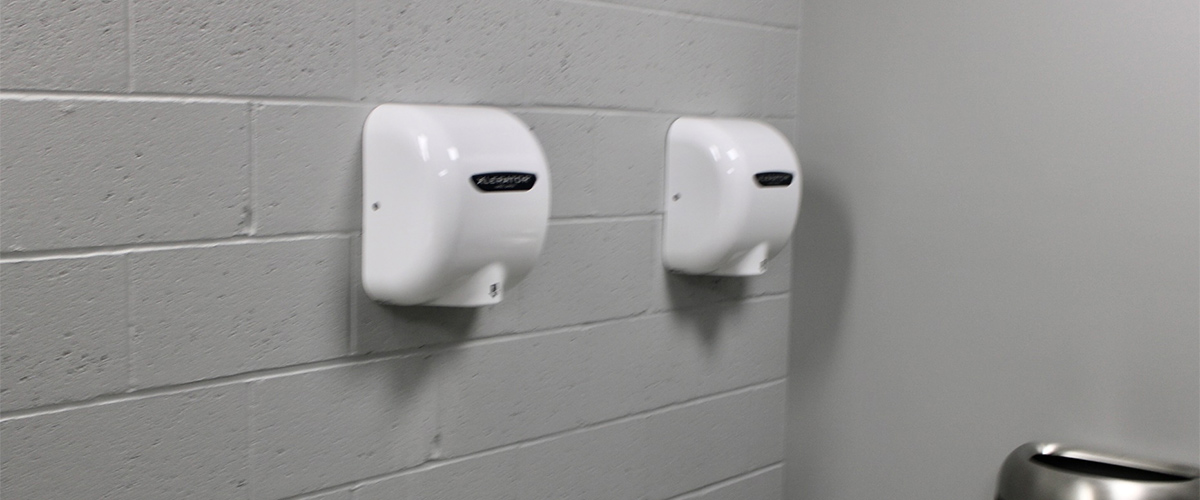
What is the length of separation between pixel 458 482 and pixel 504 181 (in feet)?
1.62

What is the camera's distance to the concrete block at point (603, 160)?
1.64 m

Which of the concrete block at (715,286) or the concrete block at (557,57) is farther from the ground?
the concrete block at (557,57)

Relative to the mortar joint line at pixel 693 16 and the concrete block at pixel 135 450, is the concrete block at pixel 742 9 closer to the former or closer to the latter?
the mortar joint line at pixel 693 16

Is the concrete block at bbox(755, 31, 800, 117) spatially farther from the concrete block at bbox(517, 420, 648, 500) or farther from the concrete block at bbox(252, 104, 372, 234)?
the concrete block at bbox(252, 104, 372, 234)

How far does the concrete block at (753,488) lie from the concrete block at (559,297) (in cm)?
43

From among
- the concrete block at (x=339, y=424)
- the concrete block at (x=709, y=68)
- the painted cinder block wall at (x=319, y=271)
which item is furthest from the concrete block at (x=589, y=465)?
the concrete block at (x=709, y=68)

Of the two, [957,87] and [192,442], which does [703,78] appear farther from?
[192,442]

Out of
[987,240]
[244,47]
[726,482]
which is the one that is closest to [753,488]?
[726,482]

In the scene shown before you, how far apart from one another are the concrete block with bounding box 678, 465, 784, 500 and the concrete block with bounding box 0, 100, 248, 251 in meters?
1.07

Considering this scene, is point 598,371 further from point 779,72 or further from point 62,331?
point 62,331

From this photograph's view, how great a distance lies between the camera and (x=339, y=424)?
1.40m

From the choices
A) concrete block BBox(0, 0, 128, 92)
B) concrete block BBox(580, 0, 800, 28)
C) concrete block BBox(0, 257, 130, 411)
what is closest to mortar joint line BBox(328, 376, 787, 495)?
concrete block BBox(0, 257, 130, 411)

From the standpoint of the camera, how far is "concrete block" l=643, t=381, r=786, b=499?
189 cm

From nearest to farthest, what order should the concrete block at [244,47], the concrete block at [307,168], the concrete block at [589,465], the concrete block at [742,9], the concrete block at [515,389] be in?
the concrete block at [244,47] → the concrete block at [307,168] → the concrete block at [515,389] → the concrete block at [589,465] → the concrete block at [742,9]
